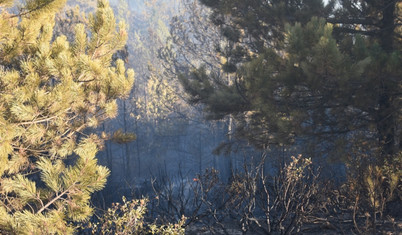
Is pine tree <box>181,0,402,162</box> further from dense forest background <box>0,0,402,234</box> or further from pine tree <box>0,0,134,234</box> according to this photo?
pine tree <box>0,0,134,234</box>

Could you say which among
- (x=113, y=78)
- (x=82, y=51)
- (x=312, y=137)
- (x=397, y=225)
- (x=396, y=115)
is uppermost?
(x=82, y=51)

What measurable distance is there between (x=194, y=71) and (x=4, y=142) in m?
6.14

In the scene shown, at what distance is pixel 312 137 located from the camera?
7949 millimetres

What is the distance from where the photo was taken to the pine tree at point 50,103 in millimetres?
3879

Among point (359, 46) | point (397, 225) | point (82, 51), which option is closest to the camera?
point (82, 51)

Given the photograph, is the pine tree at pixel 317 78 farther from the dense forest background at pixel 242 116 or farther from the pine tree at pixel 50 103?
the pine tree at pixel 50 103

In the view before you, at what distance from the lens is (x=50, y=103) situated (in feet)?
15.6

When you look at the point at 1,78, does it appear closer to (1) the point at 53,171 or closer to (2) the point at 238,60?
(1) the point at 53,171

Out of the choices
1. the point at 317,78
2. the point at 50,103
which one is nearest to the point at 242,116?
the point at 317,78

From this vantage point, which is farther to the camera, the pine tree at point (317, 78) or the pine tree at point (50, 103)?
the pine tree at point (317, 78)

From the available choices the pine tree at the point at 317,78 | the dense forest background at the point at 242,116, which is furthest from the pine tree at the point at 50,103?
the pine tree at the point at 317,78

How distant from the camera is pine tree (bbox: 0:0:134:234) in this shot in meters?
3.88

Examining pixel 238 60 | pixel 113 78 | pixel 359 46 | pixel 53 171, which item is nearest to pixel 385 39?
pixel 359 46

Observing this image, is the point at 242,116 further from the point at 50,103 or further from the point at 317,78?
the point at 50,103
